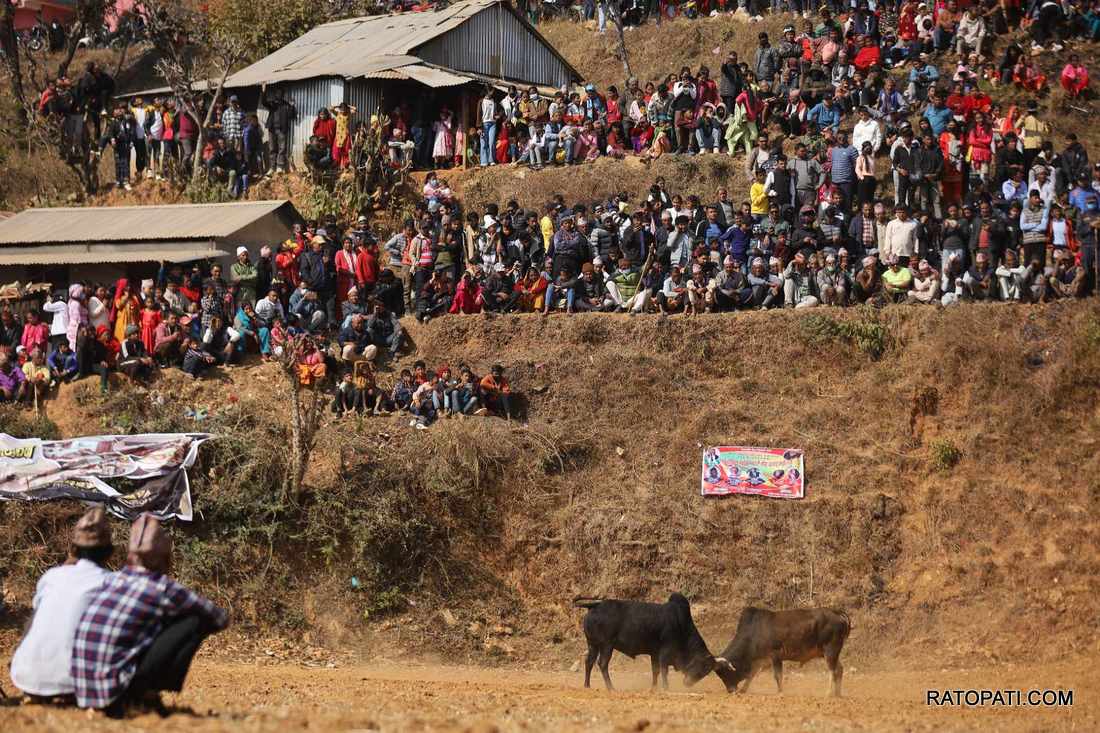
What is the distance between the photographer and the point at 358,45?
36438mm

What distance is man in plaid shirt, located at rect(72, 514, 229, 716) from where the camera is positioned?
8.81 m

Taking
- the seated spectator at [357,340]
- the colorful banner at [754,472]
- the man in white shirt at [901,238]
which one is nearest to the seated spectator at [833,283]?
the man in white shirt at [901,238]

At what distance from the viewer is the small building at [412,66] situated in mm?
33312

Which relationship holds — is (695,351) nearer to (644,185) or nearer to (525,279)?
(525,279)

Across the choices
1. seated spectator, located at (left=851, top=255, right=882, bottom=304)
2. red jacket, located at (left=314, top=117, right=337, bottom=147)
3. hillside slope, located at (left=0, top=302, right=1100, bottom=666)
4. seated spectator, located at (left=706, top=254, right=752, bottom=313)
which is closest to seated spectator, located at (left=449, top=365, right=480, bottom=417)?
Answer: hillside slope, located at (left=0, top=302, right=1100, bottom=666)

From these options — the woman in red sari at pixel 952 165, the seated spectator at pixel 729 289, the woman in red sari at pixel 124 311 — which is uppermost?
the woman in red sari at pixel 952 165

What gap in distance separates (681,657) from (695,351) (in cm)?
790

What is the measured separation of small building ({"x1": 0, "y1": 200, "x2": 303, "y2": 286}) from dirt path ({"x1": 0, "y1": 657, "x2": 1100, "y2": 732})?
38.0 ft

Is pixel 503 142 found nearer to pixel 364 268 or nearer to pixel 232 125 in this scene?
pixel 364 268

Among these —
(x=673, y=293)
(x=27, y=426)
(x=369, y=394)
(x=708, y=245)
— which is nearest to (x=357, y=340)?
(x=369, y=394)

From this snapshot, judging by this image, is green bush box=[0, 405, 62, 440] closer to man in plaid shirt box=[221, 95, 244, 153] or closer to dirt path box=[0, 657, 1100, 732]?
dirt path box=[0, 657, 1100, 732]

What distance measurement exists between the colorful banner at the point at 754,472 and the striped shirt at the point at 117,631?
14.0 metres

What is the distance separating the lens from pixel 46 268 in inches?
1197

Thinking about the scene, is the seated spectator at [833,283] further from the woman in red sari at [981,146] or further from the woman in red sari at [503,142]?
the woman in red sari at [503,142]
